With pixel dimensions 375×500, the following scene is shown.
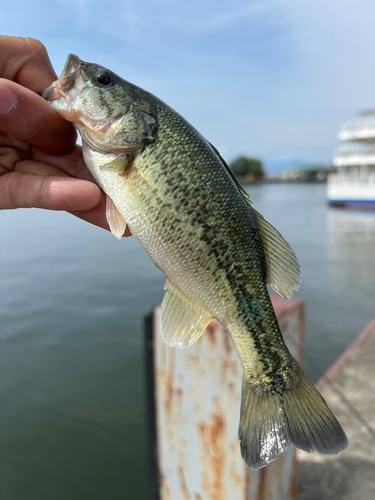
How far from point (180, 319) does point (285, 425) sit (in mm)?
655

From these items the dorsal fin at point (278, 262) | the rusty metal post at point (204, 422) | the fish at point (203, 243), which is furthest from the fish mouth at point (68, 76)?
the rusty metal post at point (204, 422)

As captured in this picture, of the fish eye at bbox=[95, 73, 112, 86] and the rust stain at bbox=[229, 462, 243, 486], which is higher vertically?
the fish eye at bbox=[95, 73, 112, 86]

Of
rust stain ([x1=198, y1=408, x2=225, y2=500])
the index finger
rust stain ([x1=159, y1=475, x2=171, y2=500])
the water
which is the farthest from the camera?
the water

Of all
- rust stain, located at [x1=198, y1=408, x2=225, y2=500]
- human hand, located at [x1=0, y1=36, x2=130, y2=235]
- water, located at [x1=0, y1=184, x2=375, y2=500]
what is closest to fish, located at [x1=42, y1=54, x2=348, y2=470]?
human hand, located at [x1=0, y1=36, x2=130, y2=235]

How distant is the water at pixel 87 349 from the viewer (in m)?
5.77

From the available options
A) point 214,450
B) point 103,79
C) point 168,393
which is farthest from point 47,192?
point 214,450

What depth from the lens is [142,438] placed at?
20.9 feet

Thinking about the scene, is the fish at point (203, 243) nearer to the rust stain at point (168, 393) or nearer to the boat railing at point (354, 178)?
the rust stain at point (168, 393)

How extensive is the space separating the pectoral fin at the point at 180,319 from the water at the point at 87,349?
15.7ft

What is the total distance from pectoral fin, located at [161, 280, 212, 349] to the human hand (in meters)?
0.54

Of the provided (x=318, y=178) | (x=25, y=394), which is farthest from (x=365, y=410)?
(x=318, y=178)

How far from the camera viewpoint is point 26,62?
2.15 meters

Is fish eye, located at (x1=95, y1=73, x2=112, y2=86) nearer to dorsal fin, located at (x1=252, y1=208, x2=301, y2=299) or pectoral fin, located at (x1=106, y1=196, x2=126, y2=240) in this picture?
pectoral fin, located at (x1=106, y1=196, x2=126, y2=240)

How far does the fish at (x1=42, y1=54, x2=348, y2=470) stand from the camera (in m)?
1.72
